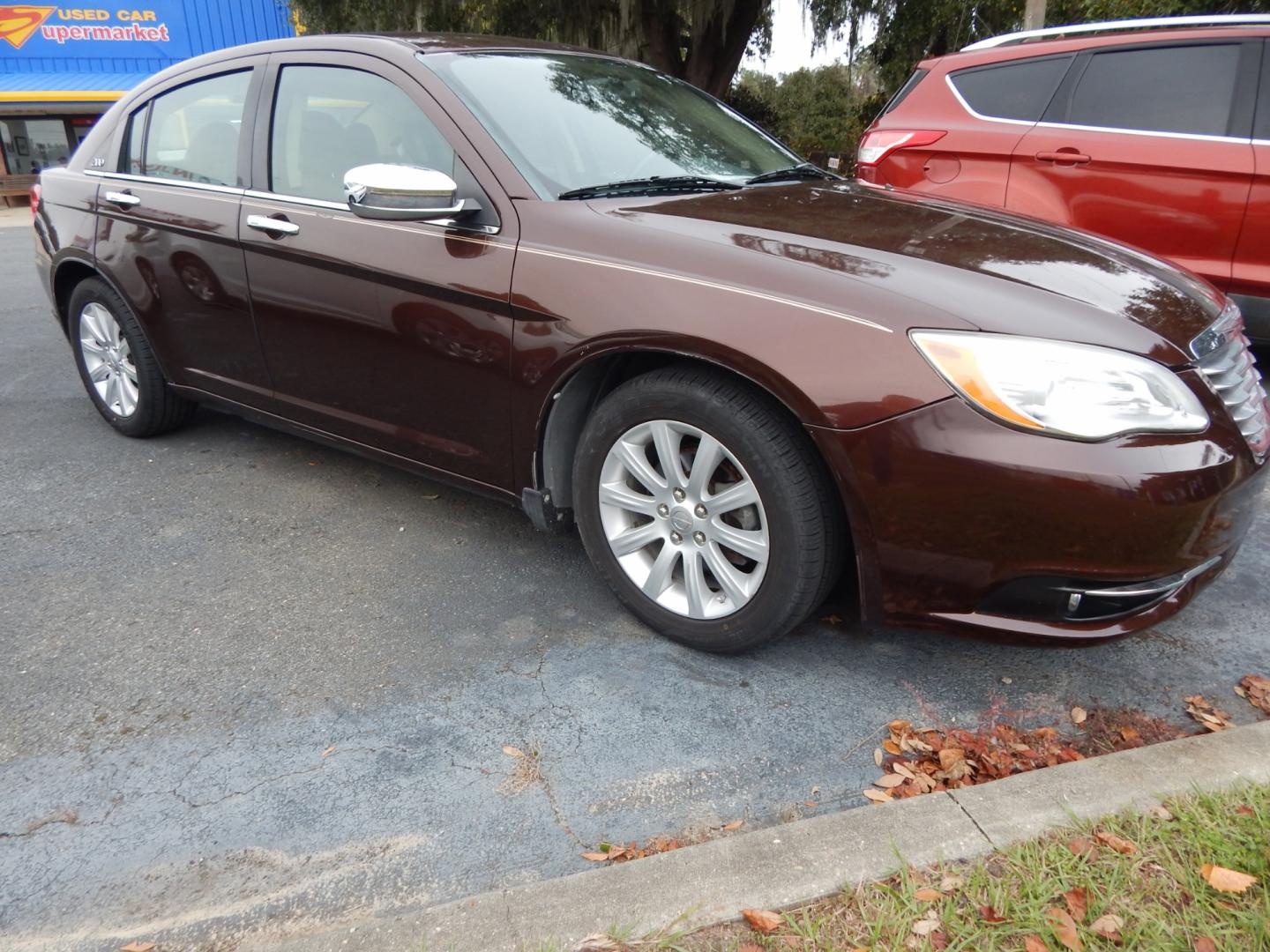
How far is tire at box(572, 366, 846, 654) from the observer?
2352 millimetres

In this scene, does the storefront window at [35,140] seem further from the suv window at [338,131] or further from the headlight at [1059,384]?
the headlight at [1059,384]

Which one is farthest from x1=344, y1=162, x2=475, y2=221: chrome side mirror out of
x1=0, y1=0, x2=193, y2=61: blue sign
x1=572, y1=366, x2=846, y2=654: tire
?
x1=0, y1=0, x2=193, y2=61: blue sign

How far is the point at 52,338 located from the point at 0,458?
260cm

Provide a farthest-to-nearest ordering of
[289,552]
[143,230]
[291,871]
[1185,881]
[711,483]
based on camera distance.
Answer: [143,230] < [289,552] < [711,483] < [291,871] < [1185,881]

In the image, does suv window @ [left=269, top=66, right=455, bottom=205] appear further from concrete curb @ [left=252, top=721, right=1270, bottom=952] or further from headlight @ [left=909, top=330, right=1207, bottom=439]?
concrete curb @ [left=252, top=721, right=1270, bottom=952]

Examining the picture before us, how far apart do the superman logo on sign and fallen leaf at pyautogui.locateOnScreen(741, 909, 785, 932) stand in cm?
2569

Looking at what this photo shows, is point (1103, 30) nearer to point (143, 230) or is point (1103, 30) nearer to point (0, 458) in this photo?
point (143, 230)

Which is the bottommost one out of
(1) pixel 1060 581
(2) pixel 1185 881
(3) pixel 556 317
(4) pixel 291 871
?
(4) pixel 291 871

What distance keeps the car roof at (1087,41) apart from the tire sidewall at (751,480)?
12.0 ft

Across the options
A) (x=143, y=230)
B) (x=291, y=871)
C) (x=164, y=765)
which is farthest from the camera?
(x=143, y=230)

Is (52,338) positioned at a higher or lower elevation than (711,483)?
lower

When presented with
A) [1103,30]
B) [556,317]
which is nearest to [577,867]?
[556,317]

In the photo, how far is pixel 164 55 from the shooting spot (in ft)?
72.4

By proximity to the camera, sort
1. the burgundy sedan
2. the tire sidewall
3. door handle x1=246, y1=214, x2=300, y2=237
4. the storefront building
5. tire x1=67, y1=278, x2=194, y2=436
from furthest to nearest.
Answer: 1. the storefront building
2. tire x1=67, y1=278, x2=194, y2=436
3. door handle x1=246, y1=214, x2=300, y2=237
4. the tire sidewall
5. the burgundy sedan
